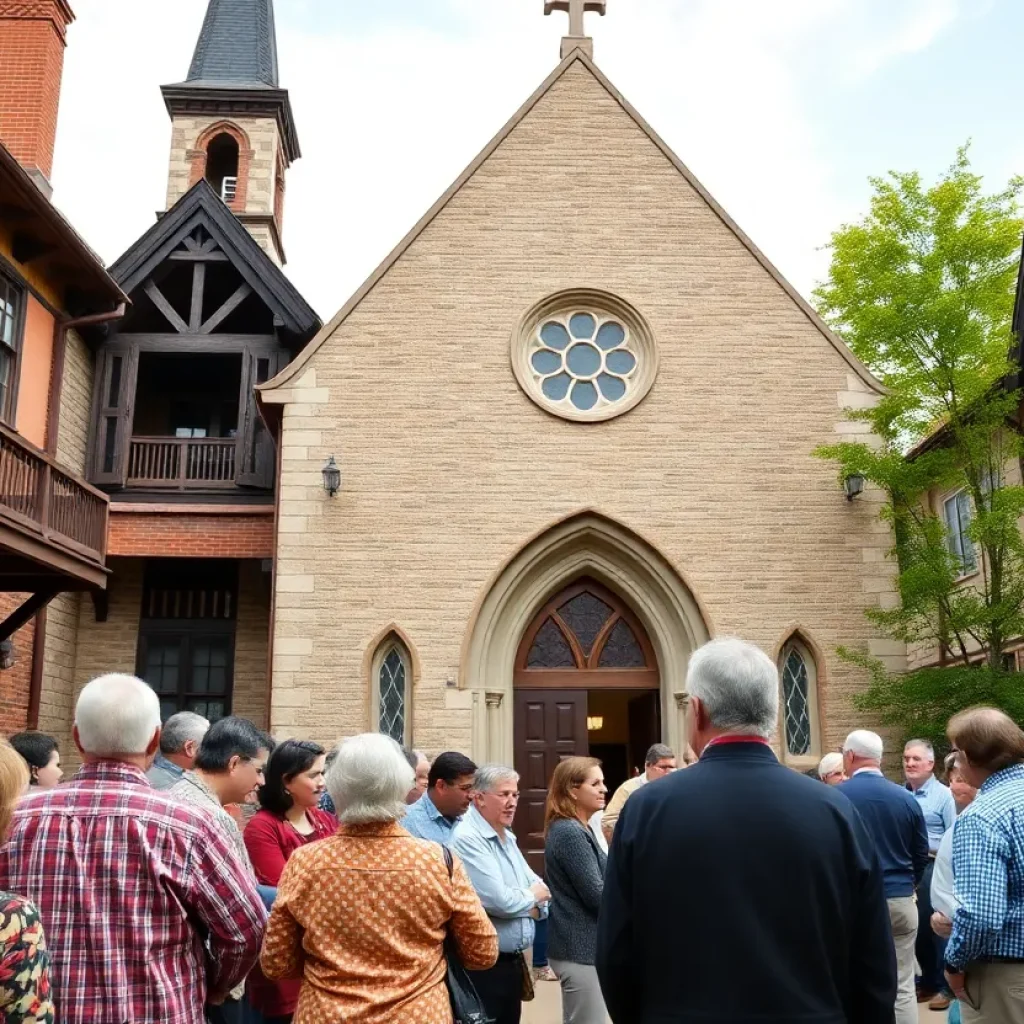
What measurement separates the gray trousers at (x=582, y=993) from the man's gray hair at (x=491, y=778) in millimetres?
880

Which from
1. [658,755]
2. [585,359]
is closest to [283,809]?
[658,755]

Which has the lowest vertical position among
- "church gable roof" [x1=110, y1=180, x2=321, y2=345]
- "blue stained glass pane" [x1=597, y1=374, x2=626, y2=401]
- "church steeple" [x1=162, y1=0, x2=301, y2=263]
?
"blue stained glass pane" [x1=597, y1=374, x2=626, y2=401]

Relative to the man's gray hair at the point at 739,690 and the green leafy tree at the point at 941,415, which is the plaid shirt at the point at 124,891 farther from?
the green leafy tree at the point at 941,415

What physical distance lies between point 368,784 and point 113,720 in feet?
2.38

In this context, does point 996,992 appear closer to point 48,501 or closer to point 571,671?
point 48,501

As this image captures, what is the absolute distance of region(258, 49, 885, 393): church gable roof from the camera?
40.8ft

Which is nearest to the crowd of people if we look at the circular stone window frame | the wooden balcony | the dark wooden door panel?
the wooden balcony

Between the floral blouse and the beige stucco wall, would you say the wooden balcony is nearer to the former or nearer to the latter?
the beige stucco wall

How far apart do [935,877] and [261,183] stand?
21020mm

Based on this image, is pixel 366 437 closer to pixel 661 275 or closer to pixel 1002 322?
pixel 661 275

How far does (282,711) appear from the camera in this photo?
11.3m

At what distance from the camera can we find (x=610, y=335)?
12906mm

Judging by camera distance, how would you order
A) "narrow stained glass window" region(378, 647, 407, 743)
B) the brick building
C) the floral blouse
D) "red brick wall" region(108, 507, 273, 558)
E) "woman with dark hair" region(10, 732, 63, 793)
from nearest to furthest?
the floral blouse < "woman with dark hair" region(10, 732, 63, 793) < "narrow stained glass window" region(378, 647, 407, 743) < "red brick wall" region(108, 507, 273, 558) < the brick building

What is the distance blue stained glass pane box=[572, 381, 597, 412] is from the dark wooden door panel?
3.39 m
